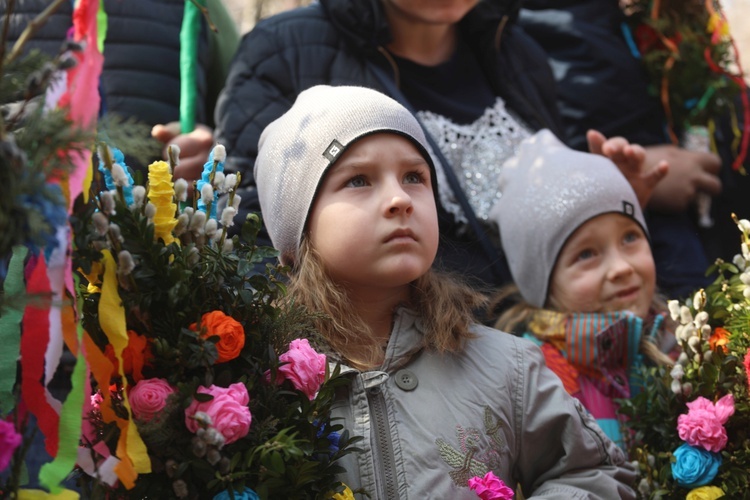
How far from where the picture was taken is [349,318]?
2.68 m

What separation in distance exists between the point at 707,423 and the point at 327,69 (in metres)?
1.82

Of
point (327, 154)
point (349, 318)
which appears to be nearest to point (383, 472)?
point (349, 318)

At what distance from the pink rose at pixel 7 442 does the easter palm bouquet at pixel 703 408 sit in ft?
5.55

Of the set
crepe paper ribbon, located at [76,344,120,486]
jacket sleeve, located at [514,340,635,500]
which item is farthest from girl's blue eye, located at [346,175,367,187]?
crepe paper ribbon, located at [76,344,120,486]

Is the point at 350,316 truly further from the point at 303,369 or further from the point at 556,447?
the point at 556,447

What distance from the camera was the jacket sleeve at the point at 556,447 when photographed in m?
2.62

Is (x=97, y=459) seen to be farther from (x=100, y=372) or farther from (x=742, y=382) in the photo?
(x=742, y=382)

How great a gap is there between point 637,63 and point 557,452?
2404 millimetres

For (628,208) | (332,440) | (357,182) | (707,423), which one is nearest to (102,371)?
(332,440)

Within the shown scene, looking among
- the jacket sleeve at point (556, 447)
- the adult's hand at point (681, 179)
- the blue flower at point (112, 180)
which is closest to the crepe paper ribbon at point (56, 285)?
the blue flower at point (112, 180)

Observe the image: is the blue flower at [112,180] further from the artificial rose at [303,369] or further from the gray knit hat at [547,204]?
the gray knit hat at [547,204]

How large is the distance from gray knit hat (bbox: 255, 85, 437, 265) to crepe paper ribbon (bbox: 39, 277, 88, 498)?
87 cm

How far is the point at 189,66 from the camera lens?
145 inches

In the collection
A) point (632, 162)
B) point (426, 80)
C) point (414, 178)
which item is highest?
point (414, 178)
